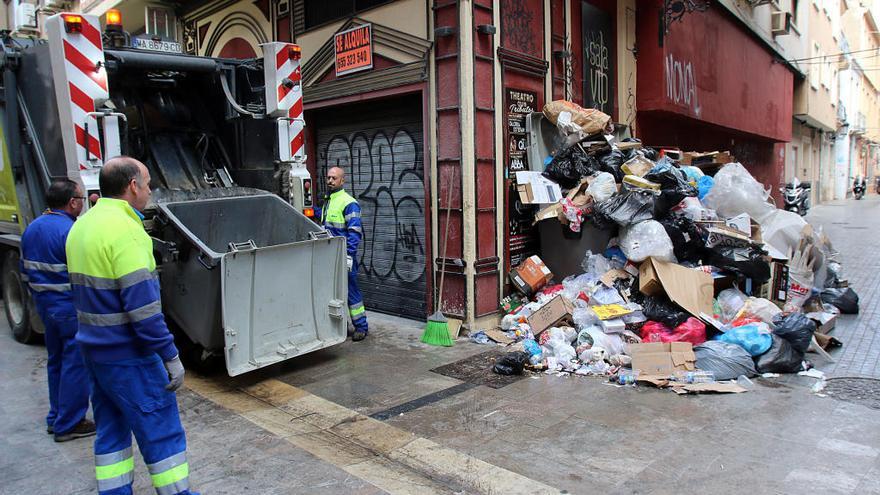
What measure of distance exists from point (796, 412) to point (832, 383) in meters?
0.84

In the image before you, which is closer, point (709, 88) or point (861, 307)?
point (861, 307)

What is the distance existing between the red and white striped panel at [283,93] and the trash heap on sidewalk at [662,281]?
2.39 m

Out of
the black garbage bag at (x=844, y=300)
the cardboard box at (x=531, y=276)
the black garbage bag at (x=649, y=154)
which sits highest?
the black garbage bag at (x=649, y=154)

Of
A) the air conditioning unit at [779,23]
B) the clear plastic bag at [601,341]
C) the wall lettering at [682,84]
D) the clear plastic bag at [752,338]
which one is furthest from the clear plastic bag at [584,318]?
the air conditioning unit at [779,23]

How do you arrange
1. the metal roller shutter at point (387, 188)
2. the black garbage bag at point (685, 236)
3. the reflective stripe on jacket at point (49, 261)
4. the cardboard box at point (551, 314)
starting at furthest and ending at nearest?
the metal roller shutter at point (387, 188), the black garbage bag at point (685, 236), the cardboard box at point (551, 314), the reflective stripe on jacket at point (49, 261)

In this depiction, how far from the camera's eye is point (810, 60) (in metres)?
20.3

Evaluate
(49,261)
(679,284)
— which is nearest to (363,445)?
(49,261)

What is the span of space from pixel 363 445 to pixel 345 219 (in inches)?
106

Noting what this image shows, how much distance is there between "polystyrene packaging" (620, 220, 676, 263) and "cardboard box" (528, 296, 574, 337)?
76 centimetres

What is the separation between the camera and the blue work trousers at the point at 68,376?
12.5 feet

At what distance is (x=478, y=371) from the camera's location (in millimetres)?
5117

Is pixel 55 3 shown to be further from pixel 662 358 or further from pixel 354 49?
pixel 662 358

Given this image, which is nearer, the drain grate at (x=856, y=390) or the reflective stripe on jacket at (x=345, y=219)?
the drain grate at (x=856, y=390)

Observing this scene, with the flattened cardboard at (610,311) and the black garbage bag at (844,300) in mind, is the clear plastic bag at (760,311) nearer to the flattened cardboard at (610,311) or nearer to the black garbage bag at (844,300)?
the flattened cardboard at (610,311)
